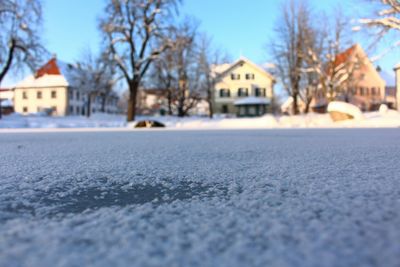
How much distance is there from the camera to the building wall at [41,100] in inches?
1485

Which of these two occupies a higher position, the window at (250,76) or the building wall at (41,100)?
the window at (250,76)

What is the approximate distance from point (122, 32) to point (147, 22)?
6.55ft

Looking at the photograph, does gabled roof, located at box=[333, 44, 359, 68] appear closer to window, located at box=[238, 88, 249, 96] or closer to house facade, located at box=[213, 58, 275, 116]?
house facade, located at box=[213, 58, 275, 116]

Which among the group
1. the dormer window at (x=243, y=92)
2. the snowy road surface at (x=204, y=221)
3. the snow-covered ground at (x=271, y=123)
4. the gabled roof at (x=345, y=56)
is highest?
the gabled roof at (x=345, y=56)

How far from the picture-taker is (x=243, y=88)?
123 feet

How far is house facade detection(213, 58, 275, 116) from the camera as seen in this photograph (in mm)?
36125

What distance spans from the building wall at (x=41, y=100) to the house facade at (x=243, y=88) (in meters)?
21.6

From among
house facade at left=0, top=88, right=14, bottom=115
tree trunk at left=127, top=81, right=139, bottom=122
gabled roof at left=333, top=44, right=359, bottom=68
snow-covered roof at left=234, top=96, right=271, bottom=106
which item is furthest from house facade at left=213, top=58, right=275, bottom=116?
house facade at left=0, top=88, right=14, bottom=115

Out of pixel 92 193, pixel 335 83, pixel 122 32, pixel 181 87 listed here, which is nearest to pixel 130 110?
pixel 122 32

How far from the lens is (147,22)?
19.9 meters

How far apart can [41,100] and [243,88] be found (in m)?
29.2

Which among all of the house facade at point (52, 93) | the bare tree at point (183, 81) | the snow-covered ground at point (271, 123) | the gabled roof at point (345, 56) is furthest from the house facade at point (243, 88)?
the house facade at point (52, 93)

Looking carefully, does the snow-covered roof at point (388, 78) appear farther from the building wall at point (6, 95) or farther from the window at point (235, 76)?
the building wall at point (6, 95)

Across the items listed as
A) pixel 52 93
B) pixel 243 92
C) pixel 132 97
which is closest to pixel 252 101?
pixel 243 92
